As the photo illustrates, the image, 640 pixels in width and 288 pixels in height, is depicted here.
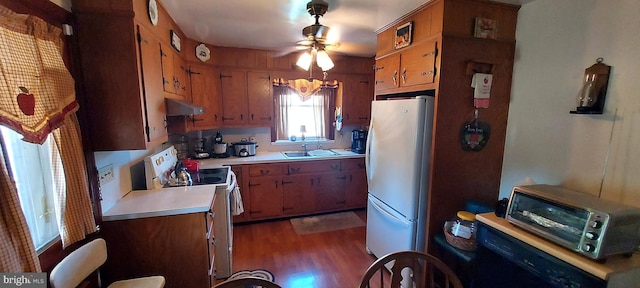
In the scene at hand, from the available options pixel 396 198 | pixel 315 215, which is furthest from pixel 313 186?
pixel 396 198

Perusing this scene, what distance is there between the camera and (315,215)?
3.61 metres

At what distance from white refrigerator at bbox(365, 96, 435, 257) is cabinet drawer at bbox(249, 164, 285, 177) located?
1297mm

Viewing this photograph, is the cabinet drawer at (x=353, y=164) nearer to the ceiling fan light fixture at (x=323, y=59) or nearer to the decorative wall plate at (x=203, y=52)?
the ceiling fan light fixture at (x=323, y=59)

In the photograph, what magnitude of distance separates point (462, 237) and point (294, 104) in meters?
2.78

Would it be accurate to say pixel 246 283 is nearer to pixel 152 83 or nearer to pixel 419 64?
pixel 152 83

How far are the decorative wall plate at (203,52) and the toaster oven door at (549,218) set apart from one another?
3.24 metres

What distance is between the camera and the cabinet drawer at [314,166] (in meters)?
3.38

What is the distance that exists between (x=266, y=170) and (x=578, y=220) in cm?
281

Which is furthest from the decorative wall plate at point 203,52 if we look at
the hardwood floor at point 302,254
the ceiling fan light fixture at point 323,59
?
the hardwood floor at point 302,254

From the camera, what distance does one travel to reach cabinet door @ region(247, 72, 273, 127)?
339 cm

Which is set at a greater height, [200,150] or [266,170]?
[200,150]

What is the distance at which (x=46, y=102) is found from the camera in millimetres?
1164

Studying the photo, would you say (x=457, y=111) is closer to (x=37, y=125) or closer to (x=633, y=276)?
(x=633, y=276)

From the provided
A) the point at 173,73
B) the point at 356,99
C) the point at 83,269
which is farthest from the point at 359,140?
the point at 83,269
